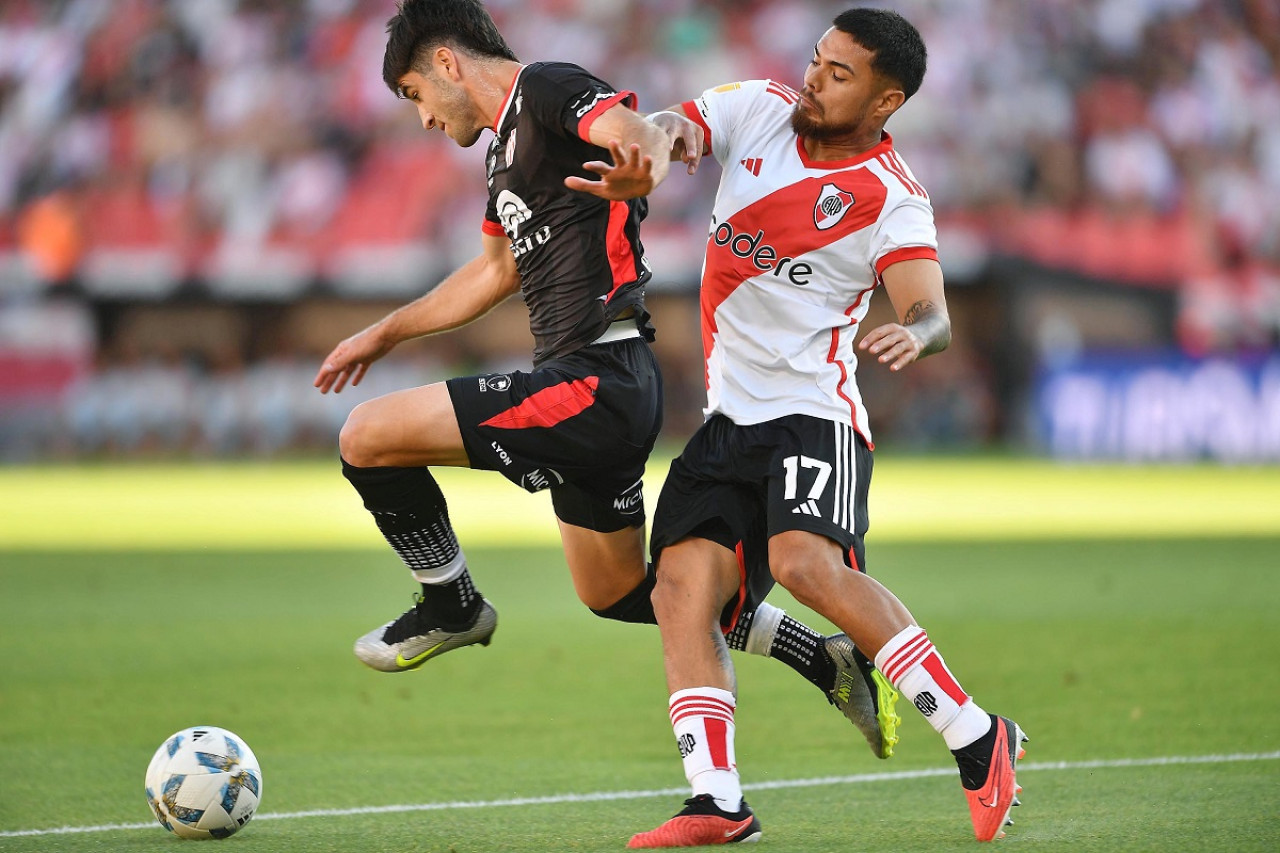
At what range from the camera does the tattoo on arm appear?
462 cm

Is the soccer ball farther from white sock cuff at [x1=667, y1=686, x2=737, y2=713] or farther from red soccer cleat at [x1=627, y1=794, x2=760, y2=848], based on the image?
white sock cuff at [x1=667, y1=686, x2=737, y2=713]

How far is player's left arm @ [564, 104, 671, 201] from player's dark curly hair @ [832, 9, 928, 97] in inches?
32.6

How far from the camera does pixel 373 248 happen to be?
26.5m

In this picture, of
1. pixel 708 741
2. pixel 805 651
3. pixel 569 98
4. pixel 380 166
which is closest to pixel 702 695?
pixel 708 741

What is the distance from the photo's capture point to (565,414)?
4.95 metres

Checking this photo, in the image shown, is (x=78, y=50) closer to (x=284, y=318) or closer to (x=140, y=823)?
(x=284, y=318)

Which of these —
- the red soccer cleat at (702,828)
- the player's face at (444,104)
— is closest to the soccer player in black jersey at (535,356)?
the player's face at (444,104)

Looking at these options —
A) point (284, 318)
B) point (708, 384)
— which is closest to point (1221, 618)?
point (708, 384)

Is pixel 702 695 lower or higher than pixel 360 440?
lower

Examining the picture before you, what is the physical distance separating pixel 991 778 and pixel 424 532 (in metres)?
1.91

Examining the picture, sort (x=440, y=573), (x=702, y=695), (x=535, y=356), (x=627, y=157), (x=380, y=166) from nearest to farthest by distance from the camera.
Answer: (x=627, y=157), (x=702, y=695), (x=535, y=356), (x=440, y=573), (x=380, y=166)

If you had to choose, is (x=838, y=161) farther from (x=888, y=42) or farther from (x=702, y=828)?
(x=702, y=828)

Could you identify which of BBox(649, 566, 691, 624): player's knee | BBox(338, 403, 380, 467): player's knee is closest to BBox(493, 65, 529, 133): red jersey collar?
BBox(338, 403, 380, 467): player's knee

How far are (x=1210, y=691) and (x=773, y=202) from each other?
11.3 feet
